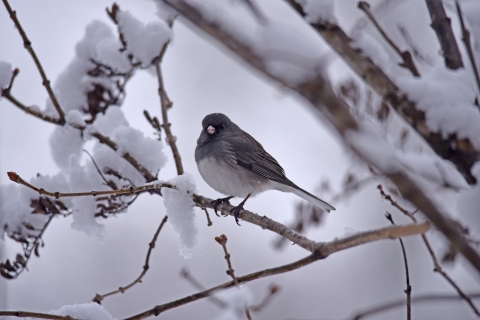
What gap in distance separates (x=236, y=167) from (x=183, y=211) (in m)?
1.17

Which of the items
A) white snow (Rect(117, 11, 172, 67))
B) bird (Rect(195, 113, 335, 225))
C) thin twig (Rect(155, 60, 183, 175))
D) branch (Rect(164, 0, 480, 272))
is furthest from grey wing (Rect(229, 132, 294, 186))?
branch (Rect(164, 0, 480, 272))

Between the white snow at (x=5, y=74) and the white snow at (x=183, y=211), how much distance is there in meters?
0.94

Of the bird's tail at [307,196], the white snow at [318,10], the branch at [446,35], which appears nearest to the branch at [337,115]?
the white snow at [318,10]

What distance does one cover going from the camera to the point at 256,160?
10.3 ft

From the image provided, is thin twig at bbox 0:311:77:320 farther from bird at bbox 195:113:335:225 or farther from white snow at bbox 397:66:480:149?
bird at bbox 195:113:335:225

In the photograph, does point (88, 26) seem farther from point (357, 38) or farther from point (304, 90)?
point (304, 90)

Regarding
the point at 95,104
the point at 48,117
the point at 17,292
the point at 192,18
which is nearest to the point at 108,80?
the point at 95,104

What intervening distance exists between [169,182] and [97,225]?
62cm

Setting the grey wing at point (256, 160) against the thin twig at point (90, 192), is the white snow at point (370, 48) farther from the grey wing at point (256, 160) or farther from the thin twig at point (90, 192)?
the grey wing at point (256, 160)

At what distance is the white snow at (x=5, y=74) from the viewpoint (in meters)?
2.07

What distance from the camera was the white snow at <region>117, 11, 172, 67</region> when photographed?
248 cm

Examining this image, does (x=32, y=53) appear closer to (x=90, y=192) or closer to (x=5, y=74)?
(x=5, y=74)

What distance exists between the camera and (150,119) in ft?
7.54

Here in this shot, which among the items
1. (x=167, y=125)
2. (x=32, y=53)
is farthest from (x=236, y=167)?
(x=32, y=53)
